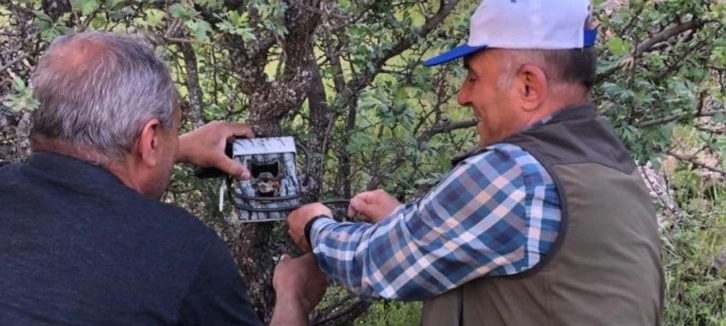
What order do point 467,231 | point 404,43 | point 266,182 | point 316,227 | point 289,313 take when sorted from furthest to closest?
point 404,43 < point 266,182 < point 289,313 < point 316,227 < point 467,231

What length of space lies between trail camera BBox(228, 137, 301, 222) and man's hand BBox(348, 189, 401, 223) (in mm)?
216

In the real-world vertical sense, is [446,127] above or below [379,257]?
above

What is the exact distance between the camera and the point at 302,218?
2.16m

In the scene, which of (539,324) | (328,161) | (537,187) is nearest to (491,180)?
(537,187)

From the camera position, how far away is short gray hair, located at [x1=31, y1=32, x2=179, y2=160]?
5.63 feet

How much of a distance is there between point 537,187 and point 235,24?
2.82ft

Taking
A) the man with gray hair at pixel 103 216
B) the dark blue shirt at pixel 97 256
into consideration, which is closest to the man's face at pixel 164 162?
the man with gray hair at pixel 103 216

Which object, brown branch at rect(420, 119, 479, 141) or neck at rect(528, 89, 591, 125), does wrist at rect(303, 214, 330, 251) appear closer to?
neck at rect(528, 89, 591, 125)

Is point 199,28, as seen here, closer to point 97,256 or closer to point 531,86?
point 97,256

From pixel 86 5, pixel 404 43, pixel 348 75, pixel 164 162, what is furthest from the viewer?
pixel 348 75

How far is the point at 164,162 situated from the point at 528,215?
77 cm

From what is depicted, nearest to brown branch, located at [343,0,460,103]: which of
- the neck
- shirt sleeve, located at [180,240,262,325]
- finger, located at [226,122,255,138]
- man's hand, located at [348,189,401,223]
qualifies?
finger, located at [226,122,255,138]

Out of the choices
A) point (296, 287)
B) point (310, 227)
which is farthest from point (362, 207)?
point (296, 287)

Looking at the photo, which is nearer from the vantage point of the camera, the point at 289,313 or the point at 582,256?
the point at 582,256
